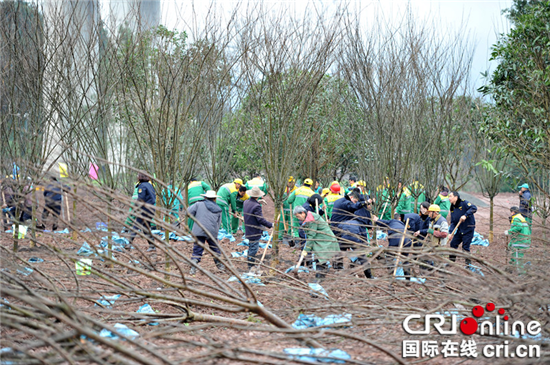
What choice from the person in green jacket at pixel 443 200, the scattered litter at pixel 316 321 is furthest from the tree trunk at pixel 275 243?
the person in green jacket at pixel 443 200

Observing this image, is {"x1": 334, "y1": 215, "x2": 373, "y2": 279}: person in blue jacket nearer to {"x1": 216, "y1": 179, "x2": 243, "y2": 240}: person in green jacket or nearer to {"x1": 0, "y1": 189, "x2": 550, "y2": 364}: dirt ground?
{"x1": 0, "y1": 189, "x2": 550, "y2": 364}: dirt ground

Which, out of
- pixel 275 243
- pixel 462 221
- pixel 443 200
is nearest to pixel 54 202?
pixel 275 243

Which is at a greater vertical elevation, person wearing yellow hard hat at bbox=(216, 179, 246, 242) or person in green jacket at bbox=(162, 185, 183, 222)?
person in green jacket at bbox=(162, 185, 183, 222)

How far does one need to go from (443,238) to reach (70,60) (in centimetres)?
674

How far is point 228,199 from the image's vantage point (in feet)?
38.4

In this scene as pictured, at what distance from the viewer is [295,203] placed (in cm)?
1102

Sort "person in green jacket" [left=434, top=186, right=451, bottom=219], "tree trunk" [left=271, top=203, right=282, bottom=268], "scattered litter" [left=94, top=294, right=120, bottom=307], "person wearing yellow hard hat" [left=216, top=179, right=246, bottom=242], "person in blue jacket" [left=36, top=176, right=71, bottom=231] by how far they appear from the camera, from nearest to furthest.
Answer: "person in blue jacket" [left=36, top=176, right=71, bottom=231], "scattered litter" [left=94, top=294, right=120, bottom=307], "tree trunk" [left=271, top=203, right=282, bottom=268], "person wearing yellow hard hat" [left=216, top=179, right=246, bottom=242], "person in green jacket" [left=434, top=186, right=451, bottom=219]

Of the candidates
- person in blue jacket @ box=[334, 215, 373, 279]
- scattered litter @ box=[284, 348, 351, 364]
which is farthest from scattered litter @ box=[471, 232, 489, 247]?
scattered litter @ box=[284, 348, 351, 364]

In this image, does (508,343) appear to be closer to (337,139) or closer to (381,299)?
(381,299)

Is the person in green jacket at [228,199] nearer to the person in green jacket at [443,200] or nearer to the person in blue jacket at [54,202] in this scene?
the person in green jacket at [443,200]

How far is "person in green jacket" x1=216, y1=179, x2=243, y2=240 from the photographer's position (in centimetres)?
1152

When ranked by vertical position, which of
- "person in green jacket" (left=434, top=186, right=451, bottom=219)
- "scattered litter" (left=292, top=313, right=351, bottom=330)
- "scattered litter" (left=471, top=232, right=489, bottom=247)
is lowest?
"scattered litter" (left=471, top=232, right=489, bottom=247)

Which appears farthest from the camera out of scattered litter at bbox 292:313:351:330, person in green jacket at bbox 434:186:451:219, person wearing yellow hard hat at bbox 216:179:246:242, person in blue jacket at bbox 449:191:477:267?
person in green jacket at bbox 434:186:451:219

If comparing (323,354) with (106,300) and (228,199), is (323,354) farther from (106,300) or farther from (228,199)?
(228,199)
